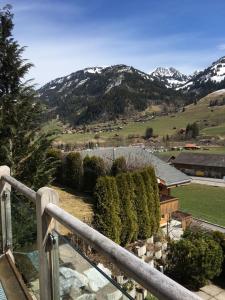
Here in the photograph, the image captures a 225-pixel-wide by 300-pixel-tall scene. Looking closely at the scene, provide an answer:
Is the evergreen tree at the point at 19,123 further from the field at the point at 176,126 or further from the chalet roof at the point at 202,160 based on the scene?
the field at the point at 176,126

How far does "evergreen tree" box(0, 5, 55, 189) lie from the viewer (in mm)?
14141

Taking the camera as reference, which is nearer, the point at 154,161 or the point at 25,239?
the point at 25,239

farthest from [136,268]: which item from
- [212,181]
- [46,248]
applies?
[212,181]

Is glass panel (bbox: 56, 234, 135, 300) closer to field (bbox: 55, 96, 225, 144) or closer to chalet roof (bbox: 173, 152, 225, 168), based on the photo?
chalet roof (bbox: 173, 152, 225, 168)

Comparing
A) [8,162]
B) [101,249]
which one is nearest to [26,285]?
[101,249]

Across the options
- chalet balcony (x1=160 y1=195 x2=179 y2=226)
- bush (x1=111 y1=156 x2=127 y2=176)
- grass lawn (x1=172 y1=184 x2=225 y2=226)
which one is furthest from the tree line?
grass lawn (x1=172 y1=184 x2=225 y2=226)

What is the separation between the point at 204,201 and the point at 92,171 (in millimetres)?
19386

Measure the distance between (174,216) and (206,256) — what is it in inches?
390

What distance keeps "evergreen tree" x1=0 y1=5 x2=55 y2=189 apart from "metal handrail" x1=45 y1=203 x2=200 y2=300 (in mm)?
11841

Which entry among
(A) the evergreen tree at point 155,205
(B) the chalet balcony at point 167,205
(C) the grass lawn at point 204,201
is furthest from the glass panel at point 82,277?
(C) the grass lawn at point 204,201

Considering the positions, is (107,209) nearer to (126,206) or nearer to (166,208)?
(126,206)

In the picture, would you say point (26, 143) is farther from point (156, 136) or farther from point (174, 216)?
point (156, 136)

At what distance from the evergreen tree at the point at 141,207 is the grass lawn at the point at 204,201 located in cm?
1379

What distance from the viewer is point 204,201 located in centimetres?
4088
